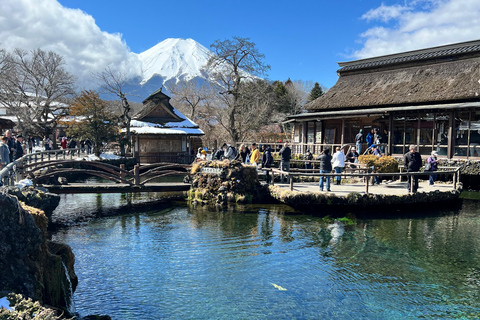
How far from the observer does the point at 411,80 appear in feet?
83.1

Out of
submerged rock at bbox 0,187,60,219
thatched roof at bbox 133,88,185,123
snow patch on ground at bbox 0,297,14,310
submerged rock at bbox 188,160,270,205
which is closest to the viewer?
snow patch on ground at bbox 0,297,14,310

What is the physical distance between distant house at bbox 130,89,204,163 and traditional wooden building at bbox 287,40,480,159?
1057 centimetres

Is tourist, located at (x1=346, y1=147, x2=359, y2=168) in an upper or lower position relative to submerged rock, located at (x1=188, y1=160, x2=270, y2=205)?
upper

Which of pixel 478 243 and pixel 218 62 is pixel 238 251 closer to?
pixel 478 243

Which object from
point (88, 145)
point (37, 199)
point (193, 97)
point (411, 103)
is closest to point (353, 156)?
point (411, 103)

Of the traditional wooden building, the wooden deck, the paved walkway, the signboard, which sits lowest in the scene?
the wooden deck

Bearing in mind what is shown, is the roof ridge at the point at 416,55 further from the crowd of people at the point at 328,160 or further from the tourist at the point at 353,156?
the tourist at the point at 353,156

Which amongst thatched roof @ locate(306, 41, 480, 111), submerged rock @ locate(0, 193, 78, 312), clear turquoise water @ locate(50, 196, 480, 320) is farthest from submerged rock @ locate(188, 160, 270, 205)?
thatched roof @ locate(306, 41, 480, 111)

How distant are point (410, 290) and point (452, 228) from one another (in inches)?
240

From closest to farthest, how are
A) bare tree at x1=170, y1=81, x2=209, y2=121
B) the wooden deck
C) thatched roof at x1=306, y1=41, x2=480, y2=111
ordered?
the wooden deck < thatched roof at x1=306, y1=41, x2=480, y2=111 < bare tree at x1=170, y1=81, x2=209, y2=121

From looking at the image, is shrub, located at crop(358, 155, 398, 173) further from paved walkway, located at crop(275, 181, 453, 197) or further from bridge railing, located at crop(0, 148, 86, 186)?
bridge railing, located at crop(0, 148, 86, 186)

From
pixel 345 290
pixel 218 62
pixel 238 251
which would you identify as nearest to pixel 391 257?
pixel 345 290

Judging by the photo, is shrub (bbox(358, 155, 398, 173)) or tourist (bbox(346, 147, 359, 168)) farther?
tourist (bbox(346, 147, 359, 168))

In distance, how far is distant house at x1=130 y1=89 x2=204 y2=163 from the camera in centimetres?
3179
